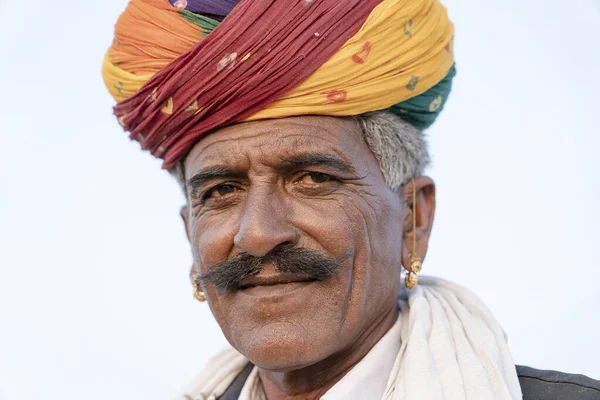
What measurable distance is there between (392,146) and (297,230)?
22.8 inches

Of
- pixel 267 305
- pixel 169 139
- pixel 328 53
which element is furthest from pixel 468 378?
pixel 169 139

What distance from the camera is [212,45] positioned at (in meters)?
3.08

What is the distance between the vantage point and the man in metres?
2.97

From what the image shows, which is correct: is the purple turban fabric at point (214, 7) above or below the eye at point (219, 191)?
above

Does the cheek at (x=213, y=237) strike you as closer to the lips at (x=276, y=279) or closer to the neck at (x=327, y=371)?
the lips at (x=276, y=279)

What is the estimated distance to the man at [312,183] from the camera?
2973 millimetres

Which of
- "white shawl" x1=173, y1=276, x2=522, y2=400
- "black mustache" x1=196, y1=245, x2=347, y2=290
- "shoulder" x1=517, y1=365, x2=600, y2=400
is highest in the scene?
"black mustache" x1=196, y1=245, x2=347, y2=290

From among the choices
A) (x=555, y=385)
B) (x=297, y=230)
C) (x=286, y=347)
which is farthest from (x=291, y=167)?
(x=555, y=385)

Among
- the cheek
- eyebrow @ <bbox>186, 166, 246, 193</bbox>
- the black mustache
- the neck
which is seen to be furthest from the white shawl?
eyebrow @ <bbox>186, 166, 246, 193</bbox>

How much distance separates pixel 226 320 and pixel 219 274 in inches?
7.9

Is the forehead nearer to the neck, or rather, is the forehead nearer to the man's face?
the man's face

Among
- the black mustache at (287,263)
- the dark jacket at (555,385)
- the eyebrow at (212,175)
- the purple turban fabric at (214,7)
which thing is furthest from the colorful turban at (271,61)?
the dark jacket at (555,385)

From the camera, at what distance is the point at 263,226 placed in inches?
114

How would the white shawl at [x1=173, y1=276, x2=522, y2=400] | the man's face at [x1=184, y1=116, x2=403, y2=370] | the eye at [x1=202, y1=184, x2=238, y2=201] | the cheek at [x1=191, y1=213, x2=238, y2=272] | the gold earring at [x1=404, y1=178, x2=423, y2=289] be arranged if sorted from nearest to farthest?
the white shawl at [x1=173, y1=276, x2=522, y2=400] < the man's face at [x1=184, y1=116, x2=403, y2=370] < the cheek at [x1=191, y1=213, x2=238, y2=272] < the eye at [x1=202, y1=184, x2=238, y2=201] < the gold earring at [x1=404, y1=178, x2=423, y2=289]
